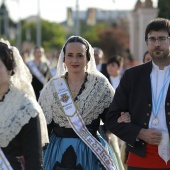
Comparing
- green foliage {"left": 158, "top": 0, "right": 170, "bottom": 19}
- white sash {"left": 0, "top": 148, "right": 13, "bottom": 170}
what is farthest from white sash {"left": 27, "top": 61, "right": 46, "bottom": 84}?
green foliage {"left": 158, "top": 0, "right": 170, "bottom": 19}

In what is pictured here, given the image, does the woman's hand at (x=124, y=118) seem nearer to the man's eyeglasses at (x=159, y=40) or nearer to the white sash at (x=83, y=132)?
the man's eyeglasses at (x=159, y=40)

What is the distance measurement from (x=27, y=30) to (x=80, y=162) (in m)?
102

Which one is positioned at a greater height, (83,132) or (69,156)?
(83,132)

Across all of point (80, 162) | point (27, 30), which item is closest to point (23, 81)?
point (80, 162)

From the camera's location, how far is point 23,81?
4.54 meters

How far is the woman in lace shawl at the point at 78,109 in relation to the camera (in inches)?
233

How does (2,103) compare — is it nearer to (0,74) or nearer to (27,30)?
(0,74)

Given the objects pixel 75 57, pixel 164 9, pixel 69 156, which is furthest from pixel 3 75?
pixel 164 9

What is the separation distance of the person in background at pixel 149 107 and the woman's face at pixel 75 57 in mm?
1056

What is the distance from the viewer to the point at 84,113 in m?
6.03

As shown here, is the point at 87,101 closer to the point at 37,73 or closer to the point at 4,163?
the point at 4,163

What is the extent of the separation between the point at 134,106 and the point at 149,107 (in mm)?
134

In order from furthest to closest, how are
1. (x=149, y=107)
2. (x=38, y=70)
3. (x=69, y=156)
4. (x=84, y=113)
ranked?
(x=38, y=70) → (x=84, y=113) → (x=69, y=156) → (x=149, y=107)

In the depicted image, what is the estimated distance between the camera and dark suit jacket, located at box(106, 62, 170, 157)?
16.1ft
